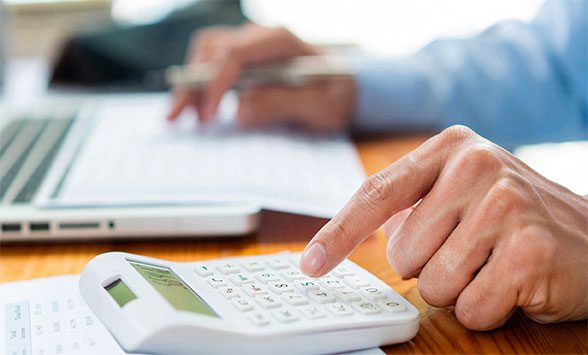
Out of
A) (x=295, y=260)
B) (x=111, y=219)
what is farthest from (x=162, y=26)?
(x=295, y=260)

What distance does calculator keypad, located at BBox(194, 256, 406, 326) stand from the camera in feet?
1.39

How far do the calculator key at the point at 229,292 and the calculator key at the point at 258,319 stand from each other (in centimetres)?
3

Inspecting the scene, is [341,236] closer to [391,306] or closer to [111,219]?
[391,306]

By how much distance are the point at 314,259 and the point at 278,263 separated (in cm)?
5

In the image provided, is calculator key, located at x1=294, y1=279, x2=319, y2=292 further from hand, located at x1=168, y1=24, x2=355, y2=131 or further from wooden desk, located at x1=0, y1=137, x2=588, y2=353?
hand, located at x1=168, y1=24, x2=355, y2=131

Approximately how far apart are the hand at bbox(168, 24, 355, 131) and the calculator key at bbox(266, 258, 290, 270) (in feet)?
1.56

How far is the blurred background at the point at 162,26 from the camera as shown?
1.29 meters

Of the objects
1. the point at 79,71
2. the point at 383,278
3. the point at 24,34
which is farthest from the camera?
the point at 24,34

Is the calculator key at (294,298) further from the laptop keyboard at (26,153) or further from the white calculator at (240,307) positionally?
the laptop keyboard at (26,153)

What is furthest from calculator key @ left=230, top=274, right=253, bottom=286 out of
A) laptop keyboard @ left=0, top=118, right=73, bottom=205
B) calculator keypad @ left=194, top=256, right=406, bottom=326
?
laptop keyboard @ left=0, top=118, right=73, bottom=205

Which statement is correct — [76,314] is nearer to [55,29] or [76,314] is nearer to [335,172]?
[335,172]

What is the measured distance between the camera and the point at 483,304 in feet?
1.42

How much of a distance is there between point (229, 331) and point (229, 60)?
0.62 meters

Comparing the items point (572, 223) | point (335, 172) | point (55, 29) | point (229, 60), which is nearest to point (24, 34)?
point (55, 29)
